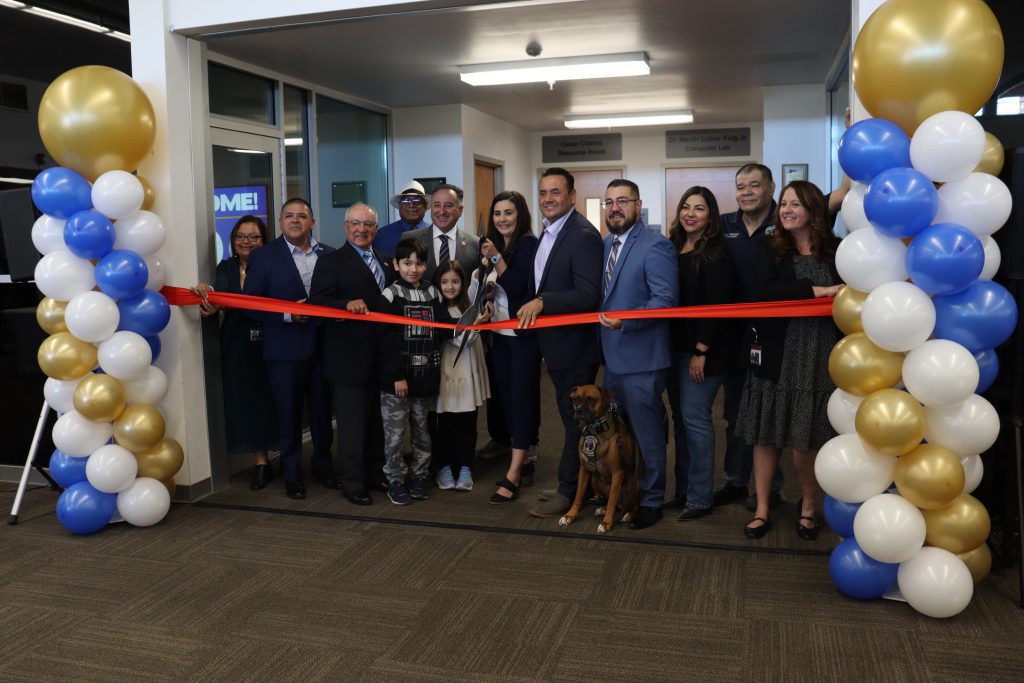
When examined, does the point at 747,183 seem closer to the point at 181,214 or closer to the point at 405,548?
the point at 405,548

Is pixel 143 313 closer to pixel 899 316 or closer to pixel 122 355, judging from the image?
pixel 122 355

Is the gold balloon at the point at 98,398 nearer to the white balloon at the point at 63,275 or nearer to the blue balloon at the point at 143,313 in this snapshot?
the blue balloon at the point at 143,313

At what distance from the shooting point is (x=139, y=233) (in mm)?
3975

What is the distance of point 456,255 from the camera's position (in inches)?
194

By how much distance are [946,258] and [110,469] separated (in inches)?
136

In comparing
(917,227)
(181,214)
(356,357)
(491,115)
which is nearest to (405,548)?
(356,357)

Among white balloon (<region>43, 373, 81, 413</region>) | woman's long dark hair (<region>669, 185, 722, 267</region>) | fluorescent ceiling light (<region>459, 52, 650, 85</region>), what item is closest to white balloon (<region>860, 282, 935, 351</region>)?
woman's long dark hair (<region>669, 185, 722, 267</region>)

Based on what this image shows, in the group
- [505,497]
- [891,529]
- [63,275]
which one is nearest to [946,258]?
[891,529]

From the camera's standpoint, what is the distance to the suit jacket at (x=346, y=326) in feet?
14.5

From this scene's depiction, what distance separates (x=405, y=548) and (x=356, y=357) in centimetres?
109

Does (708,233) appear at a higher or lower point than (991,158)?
lower

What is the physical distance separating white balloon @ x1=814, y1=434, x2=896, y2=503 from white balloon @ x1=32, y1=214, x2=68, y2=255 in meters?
3.33

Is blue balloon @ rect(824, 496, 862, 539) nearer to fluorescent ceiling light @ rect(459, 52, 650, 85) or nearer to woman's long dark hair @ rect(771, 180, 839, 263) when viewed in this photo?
woman's long dark hair @ rect(771, 180, 839, 263)

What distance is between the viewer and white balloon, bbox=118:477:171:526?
400 cm
